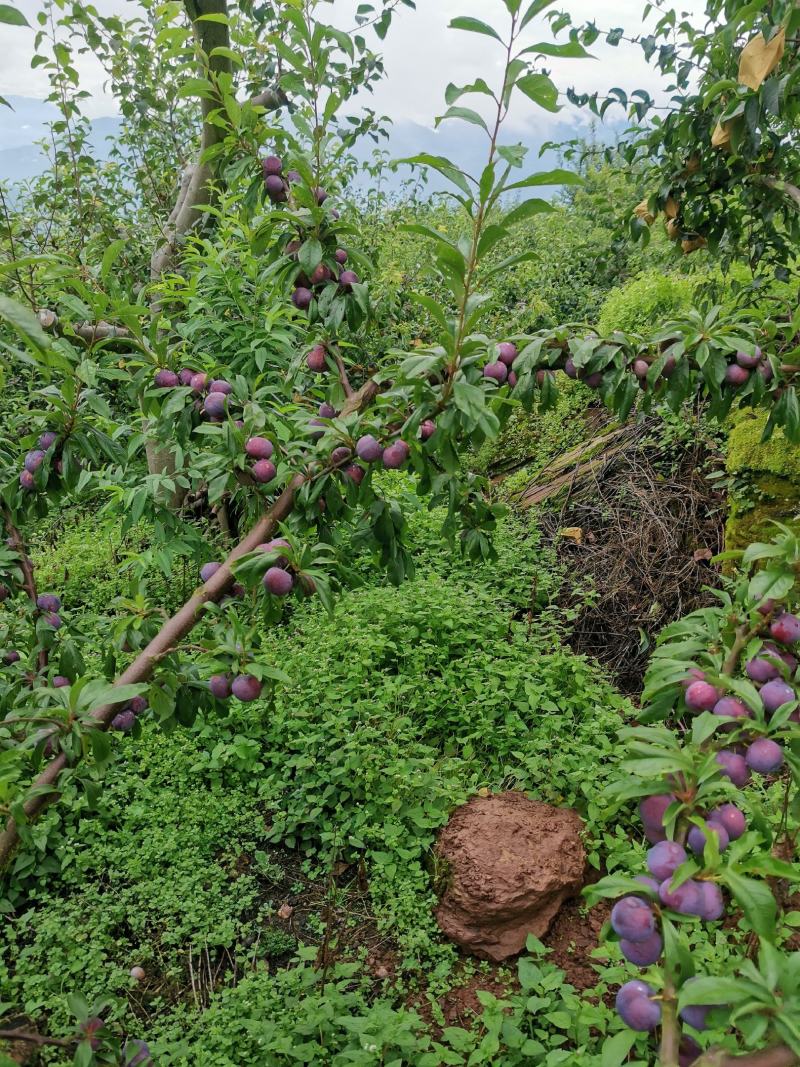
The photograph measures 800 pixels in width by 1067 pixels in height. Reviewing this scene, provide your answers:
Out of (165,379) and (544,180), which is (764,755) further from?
(165,379)

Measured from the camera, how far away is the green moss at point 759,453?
315cm

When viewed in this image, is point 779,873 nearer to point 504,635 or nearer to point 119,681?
point 119,681

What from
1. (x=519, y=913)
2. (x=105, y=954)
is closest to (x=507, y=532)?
(x=519, y=913)

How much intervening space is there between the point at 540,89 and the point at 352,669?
2283mm

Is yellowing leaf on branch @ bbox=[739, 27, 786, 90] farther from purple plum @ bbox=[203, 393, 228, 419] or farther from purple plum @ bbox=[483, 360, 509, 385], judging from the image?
purple plum @ bbox=[203, 393, 228, 419]

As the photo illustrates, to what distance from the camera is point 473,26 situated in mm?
983

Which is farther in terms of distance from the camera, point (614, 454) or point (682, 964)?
point (614, 454)

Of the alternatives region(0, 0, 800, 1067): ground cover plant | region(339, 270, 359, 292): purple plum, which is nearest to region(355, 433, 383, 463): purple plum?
region(0, 0, 800, 1067): ground cover plant

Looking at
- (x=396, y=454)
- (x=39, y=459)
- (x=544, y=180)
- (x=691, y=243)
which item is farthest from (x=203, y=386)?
(x=691, y=243)

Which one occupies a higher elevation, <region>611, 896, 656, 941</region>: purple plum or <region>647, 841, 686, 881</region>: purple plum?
<region>647, 841, 686, 881</region>: purple plum

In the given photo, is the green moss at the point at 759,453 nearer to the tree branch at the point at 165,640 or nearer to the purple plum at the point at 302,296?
the purple plum at the point at 302,296

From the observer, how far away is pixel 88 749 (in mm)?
1186

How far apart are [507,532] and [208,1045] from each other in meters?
2.68

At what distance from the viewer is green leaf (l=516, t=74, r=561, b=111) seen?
38.8 inches
